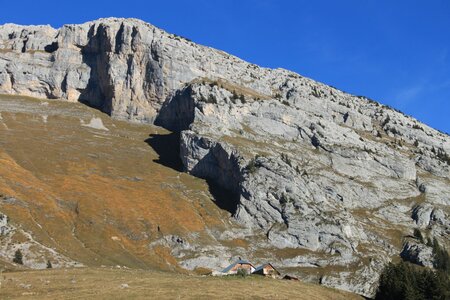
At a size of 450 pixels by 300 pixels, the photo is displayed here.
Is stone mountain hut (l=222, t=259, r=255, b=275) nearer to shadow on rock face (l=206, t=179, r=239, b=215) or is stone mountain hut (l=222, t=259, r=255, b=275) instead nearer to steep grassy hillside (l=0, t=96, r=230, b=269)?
steep grassy hillside (l=0, t=96, r=230, b=269)

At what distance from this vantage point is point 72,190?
137625mm

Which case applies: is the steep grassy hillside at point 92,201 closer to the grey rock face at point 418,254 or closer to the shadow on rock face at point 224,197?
the shadow on rock face at point 224,197

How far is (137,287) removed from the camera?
181 feet

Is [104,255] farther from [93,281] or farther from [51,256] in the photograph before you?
[93,281]

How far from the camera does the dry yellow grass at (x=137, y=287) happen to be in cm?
5052

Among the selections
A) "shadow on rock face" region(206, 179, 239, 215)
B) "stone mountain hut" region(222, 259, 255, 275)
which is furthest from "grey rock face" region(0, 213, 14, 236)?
"shadow on rock face" region(206, 179, 239, 215)

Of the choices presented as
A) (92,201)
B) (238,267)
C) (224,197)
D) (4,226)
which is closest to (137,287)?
(238,267)

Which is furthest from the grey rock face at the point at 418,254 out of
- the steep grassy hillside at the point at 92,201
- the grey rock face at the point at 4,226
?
the grey rock face at the point at 4,226

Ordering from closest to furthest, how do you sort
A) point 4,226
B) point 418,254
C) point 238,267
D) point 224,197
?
point 4,226, point 238,267, point 418,254, point 224,197

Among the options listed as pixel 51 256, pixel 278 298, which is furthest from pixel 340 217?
pixel 278 298

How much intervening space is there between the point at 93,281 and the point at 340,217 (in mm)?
105642

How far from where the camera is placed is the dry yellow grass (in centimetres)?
5052

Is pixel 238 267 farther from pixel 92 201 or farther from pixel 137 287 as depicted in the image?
pixel 137 287

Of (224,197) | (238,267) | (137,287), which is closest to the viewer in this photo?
(137,287)
